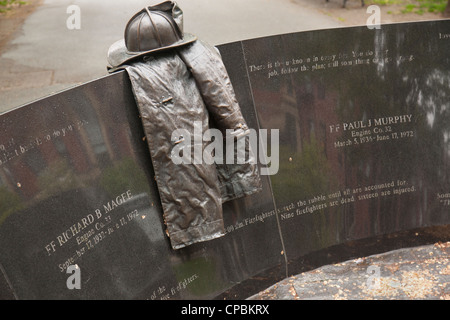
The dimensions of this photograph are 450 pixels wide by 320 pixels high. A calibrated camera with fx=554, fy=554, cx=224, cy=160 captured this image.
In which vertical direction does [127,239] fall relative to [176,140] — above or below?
below

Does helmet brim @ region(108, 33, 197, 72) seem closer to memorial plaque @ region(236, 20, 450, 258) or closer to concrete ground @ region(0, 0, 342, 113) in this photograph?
memorial plaque @ region(236, 20, 450, 258)

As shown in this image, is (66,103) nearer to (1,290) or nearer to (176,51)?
(176,51)

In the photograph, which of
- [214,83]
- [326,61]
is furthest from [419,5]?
[214,83]

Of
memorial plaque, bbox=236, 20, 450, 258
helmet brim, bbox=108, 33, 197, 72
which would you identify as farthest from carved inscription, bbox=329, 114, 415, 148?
helmet brim, bbox=108, 33, 197, 72

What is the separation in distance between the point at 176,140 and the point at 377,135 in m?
1.79

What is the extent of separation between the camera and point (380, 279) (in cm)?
414

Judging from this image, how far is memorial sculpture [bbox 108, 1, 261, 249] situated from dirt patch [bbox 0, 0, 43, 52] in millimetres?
5955

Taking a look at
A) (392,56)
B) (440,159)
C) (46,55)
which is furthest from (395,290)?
(46,55)

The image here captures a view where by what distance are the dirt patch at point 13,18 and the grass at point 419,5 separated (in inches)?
244

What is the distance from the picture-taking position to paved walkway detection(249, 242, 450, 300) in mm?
3979

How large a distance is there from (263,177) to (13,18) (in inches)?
277

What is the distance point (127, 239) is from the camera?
333 centimetres

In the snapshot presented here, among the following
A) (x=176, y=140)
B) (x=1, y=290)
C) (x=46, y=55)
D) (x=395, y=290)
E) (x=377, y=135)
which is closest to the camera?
(x=1, y=290)
